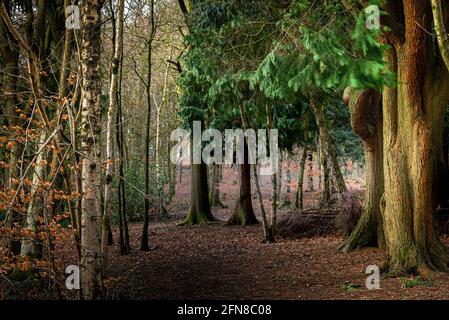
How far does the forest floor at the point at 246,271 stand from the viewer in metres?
7.68

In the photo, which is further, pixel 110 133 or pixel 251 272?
pixel 251 272

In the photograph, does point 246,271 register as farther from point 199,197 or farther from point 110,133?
point 199,197

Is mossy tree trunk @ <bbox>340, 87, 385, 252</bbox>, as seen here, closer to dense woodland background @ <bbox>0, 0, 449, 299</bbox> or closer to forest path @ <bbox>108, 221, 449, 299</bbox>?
dense woodland background @ <bbox>0, 0, 449, 299</bbox>

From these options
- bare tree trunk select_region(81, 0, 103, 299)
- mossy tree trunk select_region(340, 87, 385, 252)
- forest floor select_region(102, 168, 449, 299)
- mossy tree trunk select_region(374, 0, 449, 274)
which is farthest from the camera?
mossy tree trunk select_region(340, 87, 385, 252)

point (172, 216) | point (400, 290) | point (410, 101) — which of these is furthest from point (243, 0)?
point (172, 216)

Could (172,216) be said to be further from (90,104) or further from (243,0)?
(90,104)

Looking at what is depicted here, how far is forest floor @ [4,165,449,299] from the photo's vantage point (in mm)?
7684

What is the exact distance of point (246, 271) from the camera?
10008 mm

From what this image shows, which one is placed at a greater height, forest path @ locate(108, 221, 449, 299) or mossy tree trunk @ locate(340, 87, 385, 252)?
mossy tree trunk @ locate(340, 87, 385, 252)

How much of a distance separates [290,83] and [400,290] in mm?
3425

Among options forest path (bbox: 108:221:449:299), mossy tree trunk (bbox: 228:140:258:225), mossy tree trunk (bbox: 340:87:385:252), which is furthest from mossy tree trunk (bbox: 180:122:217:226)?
mossy tree trunk (bbox: 340:87:385:252)

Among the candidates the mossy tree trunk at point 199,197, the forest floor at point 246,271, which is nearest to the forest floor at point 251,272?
the forest floor at point 246,271

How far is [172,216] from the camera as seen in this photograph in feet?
73.0

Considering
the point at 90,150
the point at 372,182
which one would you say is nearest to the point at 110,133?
the point at 90,150
